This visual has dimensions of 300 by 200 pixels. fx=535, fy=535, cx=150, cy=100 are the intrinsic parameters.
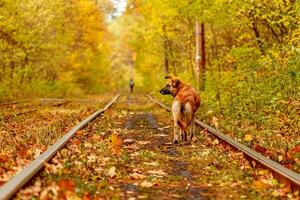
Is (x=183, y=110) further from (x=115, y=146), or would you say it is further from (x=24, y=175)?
(x=24, y=175)

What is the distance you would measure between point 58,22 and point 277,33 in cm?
2291

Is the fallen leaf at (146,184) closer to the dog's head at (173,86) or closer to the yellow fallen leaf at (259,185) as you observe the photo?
the yellow fallen leaf at (259,185)

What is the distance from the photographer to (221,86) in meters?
20.1

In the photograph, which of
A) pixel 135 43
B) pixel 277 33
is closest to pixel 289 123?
pixel 277 33

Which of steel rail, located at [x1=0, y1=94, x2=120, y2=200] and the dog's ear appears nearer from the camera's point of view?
steel rail, located at [x1=0, y1=94, x2=120, y2=200]

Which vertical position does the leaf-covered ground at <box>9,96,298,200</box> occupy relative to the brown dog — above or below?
below

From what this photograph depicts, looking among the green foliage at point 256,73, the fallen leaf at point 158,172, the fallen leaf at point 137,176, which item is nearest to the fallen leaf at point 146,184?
the fallen leaf at point 137,176

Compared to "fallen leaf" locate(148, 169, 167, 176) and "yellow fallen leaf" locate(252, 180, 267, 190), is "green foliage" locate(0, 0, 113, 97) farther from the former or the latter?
"yellow fallen leaf" locate(252, 180, 267, 190)

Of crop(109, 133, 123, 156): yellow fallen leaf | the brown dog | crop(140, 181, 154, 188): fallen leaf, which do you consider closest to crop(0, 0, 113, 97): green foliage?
the brown dog

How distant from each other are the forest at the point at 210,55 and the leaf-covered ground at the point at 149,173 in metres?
0.98

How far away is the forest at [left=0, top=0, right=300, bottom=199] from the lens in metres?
14.2

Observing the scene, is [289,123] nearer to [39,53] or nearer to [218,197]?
[218,197]

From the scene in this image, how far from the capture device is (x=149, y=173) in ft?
27.3

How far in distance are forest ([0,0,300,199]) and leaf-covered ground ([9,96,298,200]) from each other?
979 millimetres
